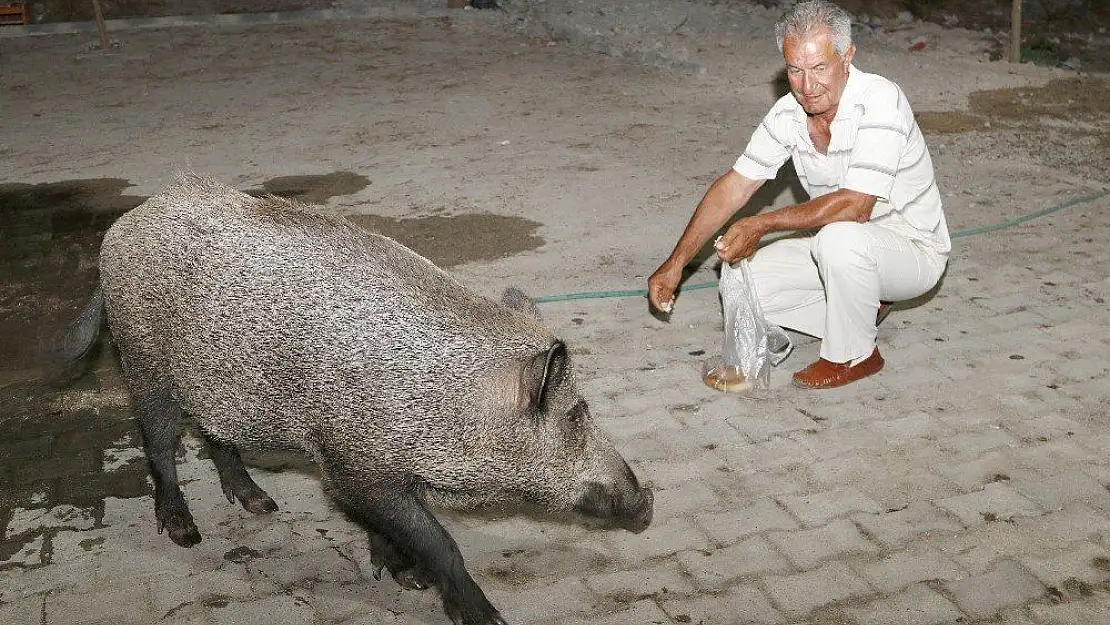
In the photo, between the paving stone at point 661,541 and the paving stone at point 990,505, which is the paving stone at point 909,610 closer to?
the paving stone at point 990,505

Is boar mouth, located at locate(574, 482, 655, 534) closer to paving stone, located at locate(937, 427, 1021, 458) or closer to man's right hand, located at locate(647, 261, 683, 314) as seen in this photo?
man's right hand, located at locate(647, 261, 683, 314)

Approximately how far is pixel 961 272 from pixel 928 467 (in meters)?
2.09

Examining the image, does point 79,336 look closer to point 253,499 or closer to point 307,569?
point 253,499

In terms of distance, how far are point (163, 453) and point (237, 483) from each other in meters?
0.29

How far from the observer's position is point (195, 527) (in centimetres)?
374

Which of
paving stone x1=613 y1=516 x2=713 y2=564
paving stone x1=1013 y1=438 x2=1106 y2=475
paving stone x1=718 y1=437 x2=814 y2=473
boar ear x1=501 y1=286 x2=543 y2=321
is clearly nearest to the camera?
boar ear x1=501 y1=286 x2=543 y2=321

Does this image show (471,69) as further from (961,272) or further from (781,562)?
(781,562)

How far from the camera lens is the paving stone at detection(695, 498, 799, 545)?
3.66m

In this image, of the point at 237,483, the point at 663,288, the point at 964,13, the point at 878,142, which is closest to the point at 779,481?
the point at 663,288

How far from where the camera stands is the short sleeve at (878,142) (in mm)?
4242

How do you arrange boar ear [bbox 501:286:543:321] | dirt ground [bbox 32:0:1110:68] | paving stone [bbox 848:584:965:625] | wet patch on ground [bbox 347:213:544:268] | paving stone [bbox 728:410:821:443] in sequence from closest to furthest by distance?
paving stone [bbox 848:584:965:625] < boar ear [bbox 501:286:543:321] < paving stone [bbox 728:410:821:443] < wet patch on ground [bbox 347:213:544:268] < dirt ground [bbox 32:0:1110:68]

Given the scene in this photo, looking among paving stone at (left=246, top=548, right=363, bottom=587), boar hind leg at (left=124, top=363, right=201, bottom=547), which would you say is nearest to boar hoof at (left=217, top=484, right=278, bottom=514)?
boar hind leg at (left=124, top=363, right=201, bottom=547)

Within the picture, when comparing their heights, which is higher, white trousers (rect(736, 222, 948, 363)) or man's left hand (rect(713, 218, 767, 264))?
man's left hand (rect(713, 218, 767, 264))

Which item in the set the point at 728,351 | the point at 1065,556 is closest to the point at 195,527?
the point at 728,351
